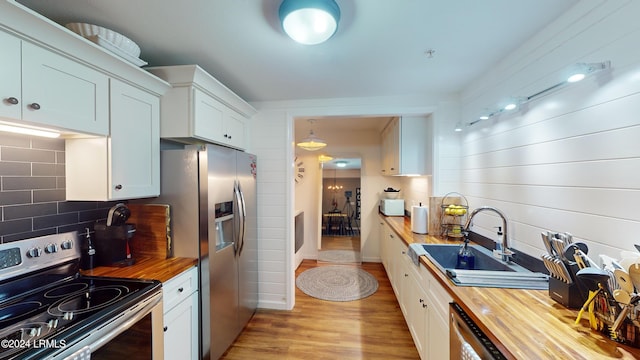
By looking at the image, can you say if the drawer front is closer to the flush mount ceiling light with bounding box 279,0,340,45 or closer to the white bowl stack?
the white bowl stack

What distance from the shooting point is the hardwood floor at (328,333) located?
2.05 metres

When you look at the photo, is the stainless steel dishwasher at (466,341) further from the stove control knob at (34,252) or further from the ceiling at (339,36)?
the stove control knob at (34,252)

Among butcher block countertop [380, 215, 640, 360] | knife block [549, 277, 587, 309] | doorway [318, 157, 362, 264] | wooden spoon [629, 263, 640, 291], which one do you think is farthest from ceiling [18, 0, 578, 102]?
doorway [318, 157, 362, 264]

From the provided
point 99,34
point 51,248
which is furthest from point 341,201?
point 99,34

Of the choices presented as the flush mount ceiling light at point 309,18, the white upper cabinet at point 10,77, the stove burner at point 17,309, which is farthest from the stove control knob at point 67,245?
the flush mount ceiling light at point 309,18

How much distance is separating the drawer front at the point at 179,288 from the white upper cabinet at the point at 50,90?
3.22 feet

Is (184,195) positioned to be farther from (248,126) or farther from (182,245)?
(248,126)

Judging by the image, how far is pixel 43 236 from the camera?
137cm

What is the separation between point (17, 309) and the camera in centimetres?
111

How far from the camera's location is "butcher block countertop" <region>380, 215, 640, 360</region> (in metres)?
0.80

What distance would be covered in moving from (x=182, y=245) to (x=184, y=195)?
37 centimetres

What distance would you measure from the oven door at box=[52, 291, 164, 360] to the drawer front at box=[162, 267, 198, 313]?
0.27 feet

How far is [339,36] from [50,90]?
4.94ft

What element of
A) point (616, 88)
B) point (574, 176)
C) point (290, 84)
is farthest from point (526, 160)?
point (290, 84)
